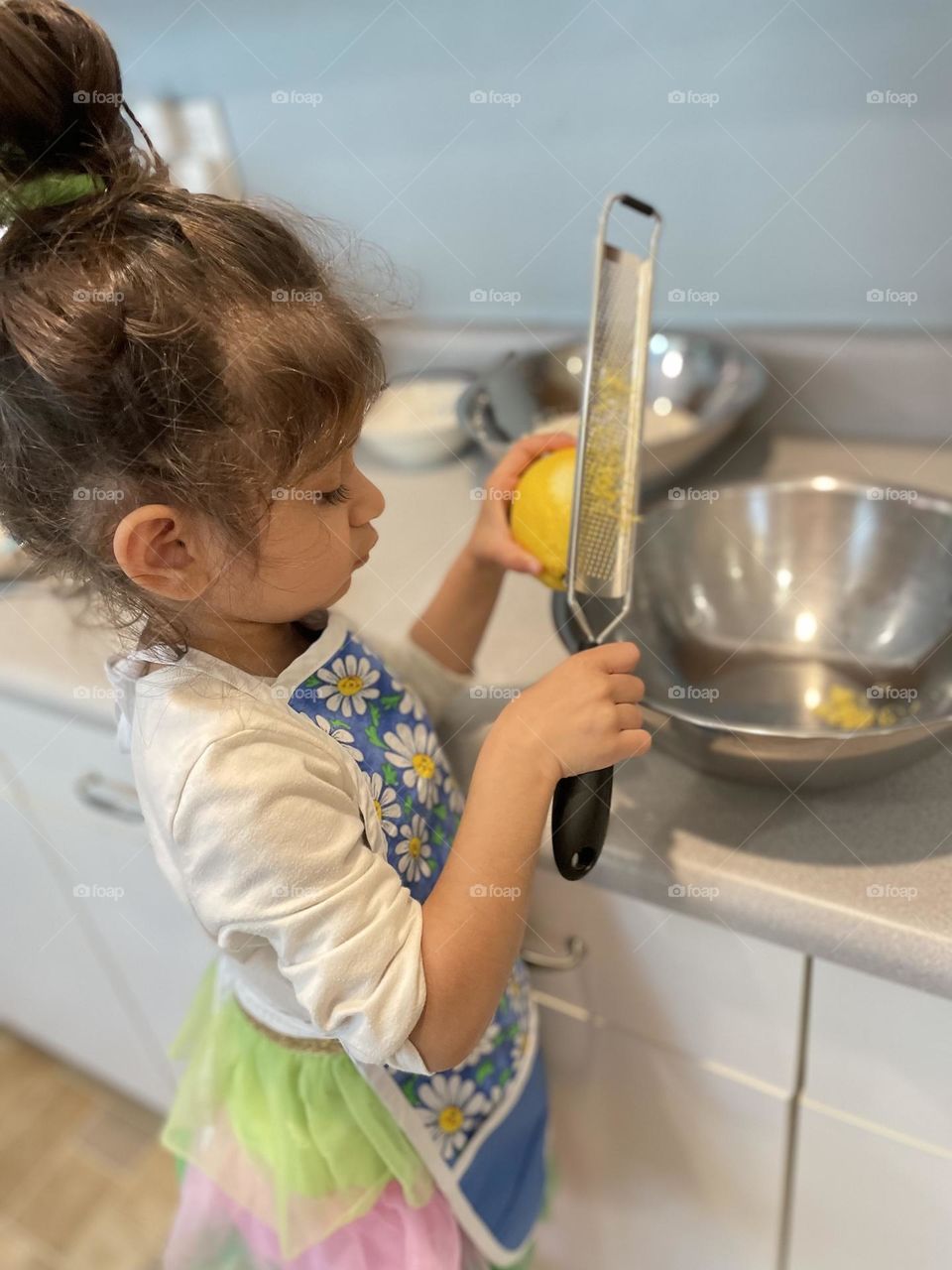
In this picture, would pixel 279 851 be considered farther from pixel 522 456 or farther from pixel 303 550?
pixel 522 456

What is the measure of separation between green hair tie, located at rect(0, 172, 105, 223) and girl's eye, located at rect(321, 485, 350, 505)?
0.15 meters

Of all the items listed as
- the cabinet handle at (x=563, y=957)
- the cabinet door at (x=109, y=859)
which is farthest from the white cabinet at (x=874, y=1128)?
the cabinet door at (x=109, y=859)

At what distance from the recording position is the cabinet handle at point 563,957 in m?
0.60

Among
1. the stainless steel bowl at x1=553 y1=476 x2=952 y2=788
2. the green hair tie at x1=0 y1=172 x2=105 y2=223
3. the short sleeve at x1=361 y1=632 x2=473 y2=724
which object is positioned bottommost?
the stainless steel bowl at x1=553 y1=476 x2=952 y2=788

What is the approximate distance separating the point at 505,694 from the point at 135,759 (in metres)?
0.25

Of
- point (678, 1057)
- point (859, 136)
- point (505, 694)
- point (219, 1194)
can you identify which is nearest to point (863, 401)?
point (859, 136)

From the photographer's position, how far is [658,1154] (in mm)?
667

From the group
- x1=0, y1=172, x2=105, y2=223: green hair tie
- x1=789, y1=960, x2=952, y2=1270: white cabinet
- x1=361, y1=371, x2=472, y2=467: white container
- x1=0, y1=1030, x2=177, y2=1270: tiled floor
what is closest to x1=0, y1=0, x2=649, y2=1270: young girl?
x1=0, y1=172, x2=105, y2=223: green hair tie

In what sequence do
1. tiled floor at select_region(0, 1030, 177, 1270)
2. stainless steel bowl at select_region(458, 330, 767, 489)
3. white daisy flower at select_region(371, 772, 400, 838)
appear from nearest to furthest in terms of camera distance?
white daisy flower at select_region(371, 772, 400, 838) < stainless steel bowl at select_region(458, 330, 767, 489) < tiled floor at select_region(0, 1030, 177, 1270)

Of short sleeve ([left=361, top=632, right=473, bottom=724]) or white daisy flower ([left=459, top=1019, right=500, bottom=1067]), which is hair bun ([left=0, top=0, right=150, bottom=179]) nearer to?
short sleeve ([left=361, top=632, right=473, bottom=724])

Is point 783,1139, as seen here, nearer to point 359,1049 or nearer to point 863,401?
point 359,1049

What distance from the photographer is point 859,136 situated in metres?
0.77

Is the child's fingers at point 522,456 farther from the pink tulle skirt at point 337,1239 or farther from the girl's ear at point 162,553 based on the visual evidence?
the pink tulle skirt at point 337,1239

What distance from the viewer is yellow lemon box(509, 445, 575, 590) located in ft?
1.65
